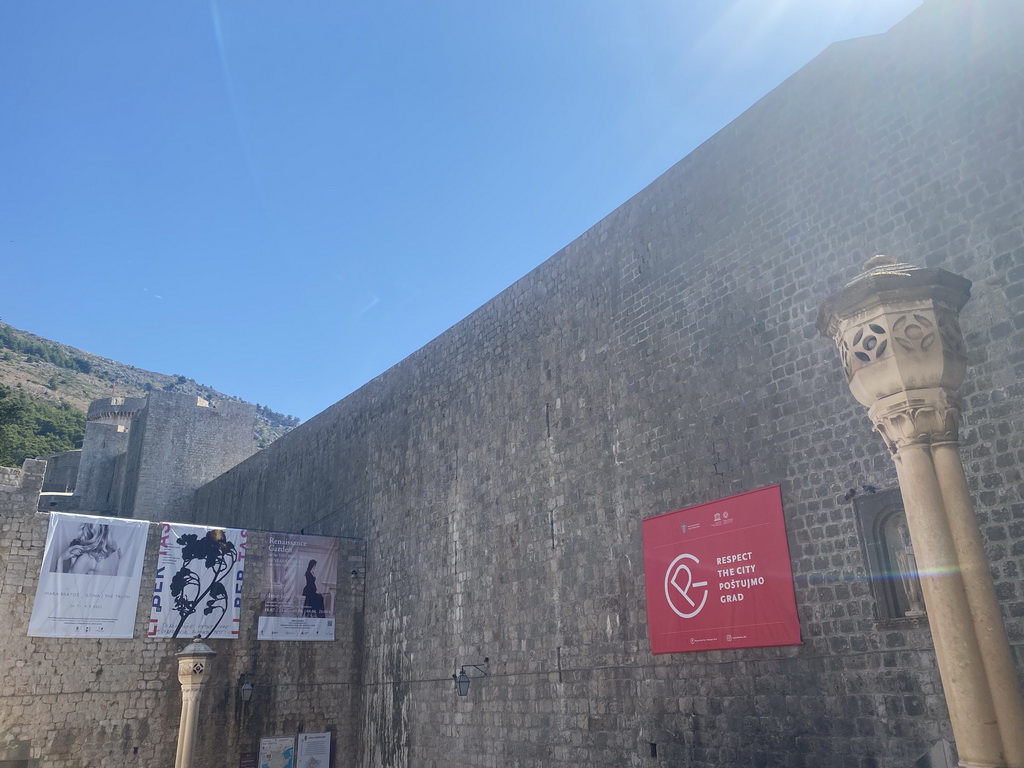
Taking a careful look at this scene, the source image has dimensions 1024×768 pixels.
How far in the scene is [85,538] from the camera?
14.1 m

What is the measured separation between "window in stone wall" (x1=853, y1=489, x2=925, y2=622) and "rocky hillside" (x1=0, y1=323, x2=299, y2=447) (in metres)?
55.4

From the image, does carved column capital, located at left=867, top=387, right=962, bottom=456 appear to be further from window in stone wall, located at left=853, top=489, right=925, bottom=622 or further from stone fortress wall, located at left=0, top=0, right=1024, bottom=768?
window in stone wall, located at left=853, top=489, right=925, bottom=622

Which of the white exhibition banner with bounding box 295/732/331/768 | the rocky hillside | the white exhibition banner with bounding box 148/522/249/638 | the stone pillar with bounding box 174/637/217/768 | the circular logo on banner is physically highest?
the rocky hillside

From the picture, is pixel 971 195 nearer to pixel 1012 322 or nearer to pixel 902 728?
pixel 1012 322

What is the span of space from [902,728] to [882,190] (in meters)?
5.47

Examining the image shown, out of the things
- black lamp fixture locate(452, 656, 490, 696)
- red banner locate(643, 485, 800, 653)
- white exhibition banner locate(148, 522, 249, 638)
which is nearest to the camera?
red banner locate(643, 485, 800, 653)

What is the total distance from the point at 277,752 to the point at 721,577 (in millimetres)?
10283

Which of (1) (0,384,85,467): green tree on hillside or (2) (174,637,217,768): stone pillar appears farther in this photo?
(1) (0,384,85,467): green tree on hillside

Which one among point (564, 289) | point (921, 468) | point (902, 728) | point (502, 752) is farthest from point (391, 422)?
point (921, 468)

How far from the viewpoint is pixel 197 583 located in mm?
15055

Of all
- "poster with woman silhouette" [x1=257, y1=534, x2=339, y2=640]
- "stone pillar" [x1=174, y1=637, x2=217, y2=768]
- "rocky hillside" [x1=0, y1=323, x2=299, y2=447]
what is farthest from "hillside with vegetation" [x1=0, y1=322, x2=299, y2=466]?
"stone pillar" [x1=174, y1=637, x2=217, y2=768]

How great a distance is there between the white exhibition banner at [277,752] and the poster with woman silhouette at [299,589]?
188cm

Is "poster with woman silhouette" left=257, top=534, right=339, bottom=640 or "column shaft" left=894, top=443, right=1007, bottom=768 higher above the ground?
"poster with woman silhouette" left=257, top=534, right=339, bottom=640

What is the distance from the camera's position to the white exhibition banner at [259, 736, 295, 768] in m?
15.1
